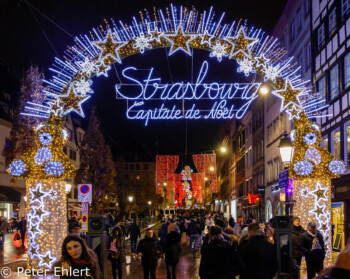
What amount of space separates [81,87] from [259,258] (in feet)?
32.9

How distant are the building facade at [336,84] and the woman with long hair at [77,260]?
18395mm

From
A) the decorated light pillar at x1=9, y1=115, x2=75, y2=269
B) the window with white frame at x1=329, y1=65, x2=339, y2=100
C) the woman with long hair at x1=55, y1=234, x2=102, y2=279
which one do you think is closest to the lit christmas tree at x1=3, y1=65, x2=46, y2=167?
the window with white frame at x1=329, y1=65, x2=339, y2=100

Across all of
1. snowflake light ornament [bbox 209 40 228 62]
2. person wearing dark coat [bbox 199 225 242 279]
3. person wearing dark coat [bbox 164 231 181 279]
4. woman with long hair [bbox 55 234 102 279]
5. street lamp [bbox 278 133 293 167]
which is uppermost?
snowflake light ornament [bbox 209 40 228 62]

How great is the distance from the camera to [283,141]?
16.6 metres

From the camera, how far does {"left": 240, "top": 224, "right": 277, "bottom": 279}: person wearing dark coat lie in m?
9.00

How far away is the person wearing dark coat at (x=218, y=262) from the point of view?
9195 millimetres

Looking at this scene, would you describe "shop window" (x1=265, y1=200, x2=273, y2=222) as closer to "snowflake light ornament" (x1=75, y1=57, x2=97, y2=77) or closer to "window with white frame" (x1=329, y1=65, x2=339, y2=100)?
"window with white frame" (x1=329, y1=65, x2=339, y2=100)

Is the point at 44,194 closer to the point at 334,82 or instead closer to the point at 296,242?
the point at 296,242

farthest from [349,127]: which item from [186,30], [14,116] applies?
[14,116]

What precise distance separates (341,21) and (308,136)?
9.38 metres

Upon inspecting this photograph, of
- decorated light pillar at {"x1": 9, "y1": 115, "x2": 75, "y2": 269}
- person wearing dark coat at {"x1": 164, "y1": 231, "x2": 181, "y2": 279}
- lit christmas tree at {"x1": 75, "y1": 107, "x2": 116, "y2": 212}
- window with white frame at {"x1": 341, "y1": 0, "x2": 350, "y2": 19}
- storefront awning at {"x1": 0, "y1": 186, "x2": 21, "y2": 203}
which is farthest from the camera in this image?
lit christmas tree at {"x1": 75, "y1": 107, "x2": 116, "y2": 212}

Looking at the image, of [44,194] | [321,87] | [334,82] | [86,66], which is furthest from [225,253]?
[321,87]

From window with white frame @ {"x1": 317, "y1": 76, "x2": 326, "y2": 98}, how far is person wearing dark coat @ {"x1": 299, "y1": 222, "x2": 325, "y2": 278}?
14407mm

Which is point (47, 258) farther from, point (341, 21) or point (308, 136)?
point (341, 21)
